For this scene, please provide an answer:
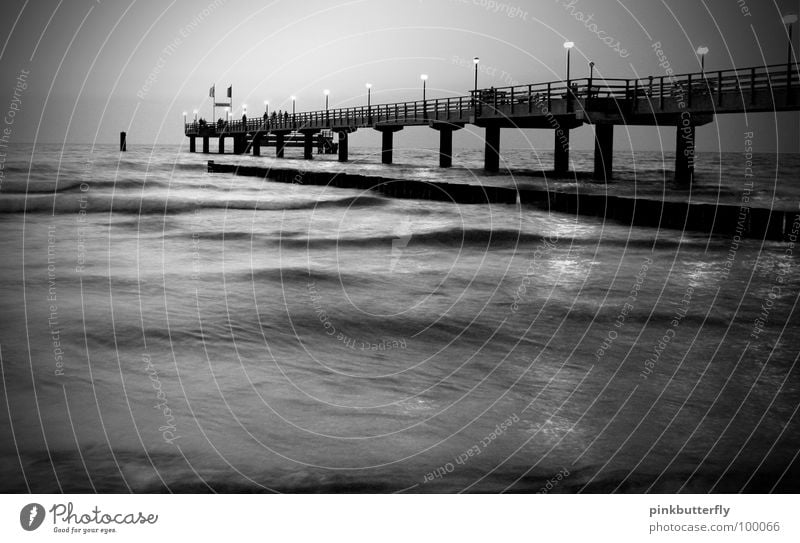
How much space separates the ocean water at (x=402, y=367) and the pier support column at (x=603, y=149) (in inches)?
1055

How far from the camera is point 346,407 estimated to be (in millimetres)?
8125

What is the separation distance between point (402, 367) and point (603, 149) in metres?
42.1

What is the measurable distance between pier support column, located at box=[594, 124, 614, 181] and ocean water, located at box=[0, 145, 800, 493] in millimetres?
26786

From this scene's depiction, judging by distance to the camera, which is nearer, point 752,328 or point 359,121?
point 752,328

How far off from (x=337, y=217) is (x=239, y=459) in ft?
79.1

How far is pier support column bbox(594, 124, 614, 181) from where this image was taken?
47.7 metres

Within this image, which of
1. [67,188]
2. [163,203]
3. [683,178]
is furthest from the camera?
[683,178]

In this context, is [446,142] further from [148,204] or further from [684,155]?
[148,204]

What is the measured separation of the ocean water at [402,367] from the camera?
6.62 m

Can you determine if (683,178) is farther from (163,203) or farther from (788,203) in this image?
(163,203)

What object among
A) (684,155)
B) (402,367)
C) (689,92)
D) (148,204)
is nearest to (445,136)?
(684,155)

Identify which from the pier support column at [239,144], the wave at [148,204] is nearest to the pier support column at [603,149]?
the wave at [148,204]

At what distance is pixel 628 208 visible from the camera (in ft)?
90.1

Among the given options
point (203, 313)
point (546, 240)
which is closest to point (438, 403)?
point (203, 313)
